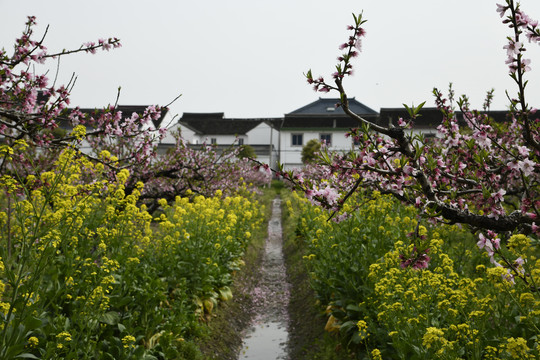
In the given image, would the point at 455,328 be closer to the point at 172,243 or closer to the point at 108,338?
the point at 108,338

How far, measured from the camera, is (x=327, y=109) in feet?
146

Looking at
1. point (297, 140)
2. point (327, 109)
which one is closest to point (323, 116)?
point (327, 109)

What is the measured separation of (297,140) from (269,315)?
3409 cm

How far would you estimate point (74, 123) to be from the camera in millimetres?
5539

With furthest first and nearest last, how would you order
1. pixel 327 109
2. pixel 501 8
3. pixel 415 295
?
1. pixel 327 109
2. pixel 415 295
3. pixel 501 8

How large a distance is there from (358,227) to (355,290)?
1531mm

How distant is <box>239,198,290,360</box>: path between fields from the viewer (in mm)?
6941

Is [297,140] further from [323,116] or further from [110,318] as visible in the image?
[110,318]

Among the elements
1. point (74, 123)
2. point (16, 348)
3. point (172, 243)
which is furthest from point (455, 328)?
point (74, 123)

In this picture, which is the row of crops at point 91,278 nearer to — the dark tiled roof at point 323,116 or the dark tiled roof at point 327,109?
the dark tiled roof at point 323,116

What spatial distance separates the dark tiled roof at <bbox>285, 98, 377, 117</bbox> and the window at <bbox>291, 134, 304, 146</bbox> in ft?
9.21

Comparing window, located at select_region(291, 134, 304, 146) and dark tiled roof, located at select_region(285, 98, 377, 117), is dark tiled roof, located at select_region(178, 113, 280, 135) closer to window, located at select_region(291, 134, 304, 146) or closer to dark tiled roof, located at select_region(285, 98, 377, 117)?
dark tiled roof, located at select_region(285, 98, 377, 117)

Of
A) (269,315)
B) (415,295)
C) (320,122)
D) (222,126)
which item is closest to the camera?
(415,295)

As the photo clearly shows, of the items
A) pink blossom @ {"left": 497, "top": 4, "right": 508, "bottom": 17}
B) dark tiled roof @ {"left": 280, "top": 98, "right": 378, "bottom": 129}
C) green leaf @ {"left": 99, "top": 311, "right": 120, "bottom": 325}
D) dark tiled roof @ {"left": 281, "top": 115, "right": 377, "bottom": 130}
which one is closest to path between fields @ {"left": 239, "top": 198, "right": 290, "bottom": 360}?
green leaf @ {"left": 99, "top": 311, "right": 120, "bottom": 325}
